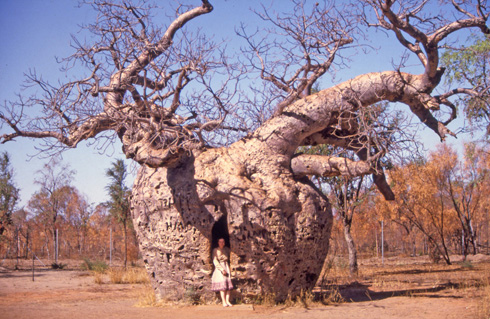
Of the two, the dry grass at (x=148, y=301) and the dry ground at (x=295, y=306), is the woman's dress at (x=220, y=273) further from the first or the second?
the dry grass at (x=148, y=301)

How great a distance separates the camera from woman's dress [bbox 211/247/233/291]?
24.1 feet

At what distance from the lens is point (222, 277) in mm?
7367

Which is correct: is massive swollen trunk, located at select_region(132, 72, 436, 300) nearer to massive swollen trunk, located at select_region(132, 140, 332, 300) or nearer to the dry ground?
massive swollen trunk, located at select_region(132, 140, 332, 300)

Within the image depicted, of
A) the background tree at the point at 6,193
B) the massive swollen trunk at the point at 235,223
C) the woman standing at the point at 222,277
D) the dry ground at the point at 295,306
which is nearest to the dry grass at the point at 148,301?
the dry ground at the point at 295,306

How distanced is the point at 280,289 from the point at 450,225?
1656cm

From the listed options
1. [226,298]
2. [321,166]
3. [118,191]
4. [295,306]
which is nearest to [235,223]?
[226,298]

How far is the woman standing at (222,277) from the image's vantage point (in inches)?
289

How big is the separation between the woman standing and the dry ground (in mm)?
213

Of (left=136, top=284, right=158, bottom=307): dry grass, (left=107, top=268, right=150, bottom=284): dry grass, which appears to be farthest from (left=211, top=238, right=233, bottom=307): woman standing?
(left=107, top=268, right=150, bottom=284): dry grass

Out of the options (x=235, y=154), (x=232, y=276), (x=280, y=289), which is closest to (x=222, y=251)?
(x=232, y=276)

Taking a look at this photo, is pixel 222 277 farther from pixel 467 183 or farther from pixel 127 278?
pixel 467 183

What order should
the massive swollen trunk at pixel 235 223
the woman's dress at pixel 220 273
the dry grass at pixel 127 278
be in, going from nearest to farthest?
1. the woman's dress at pixel 220 273
2. the massive swollen trunk at pixel 235 223
3. the dry grass at pixel 127 278

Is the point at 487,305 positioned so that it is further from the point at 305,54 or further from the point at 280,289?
the point at 305,54

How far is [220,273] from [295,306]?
52.1 inches
